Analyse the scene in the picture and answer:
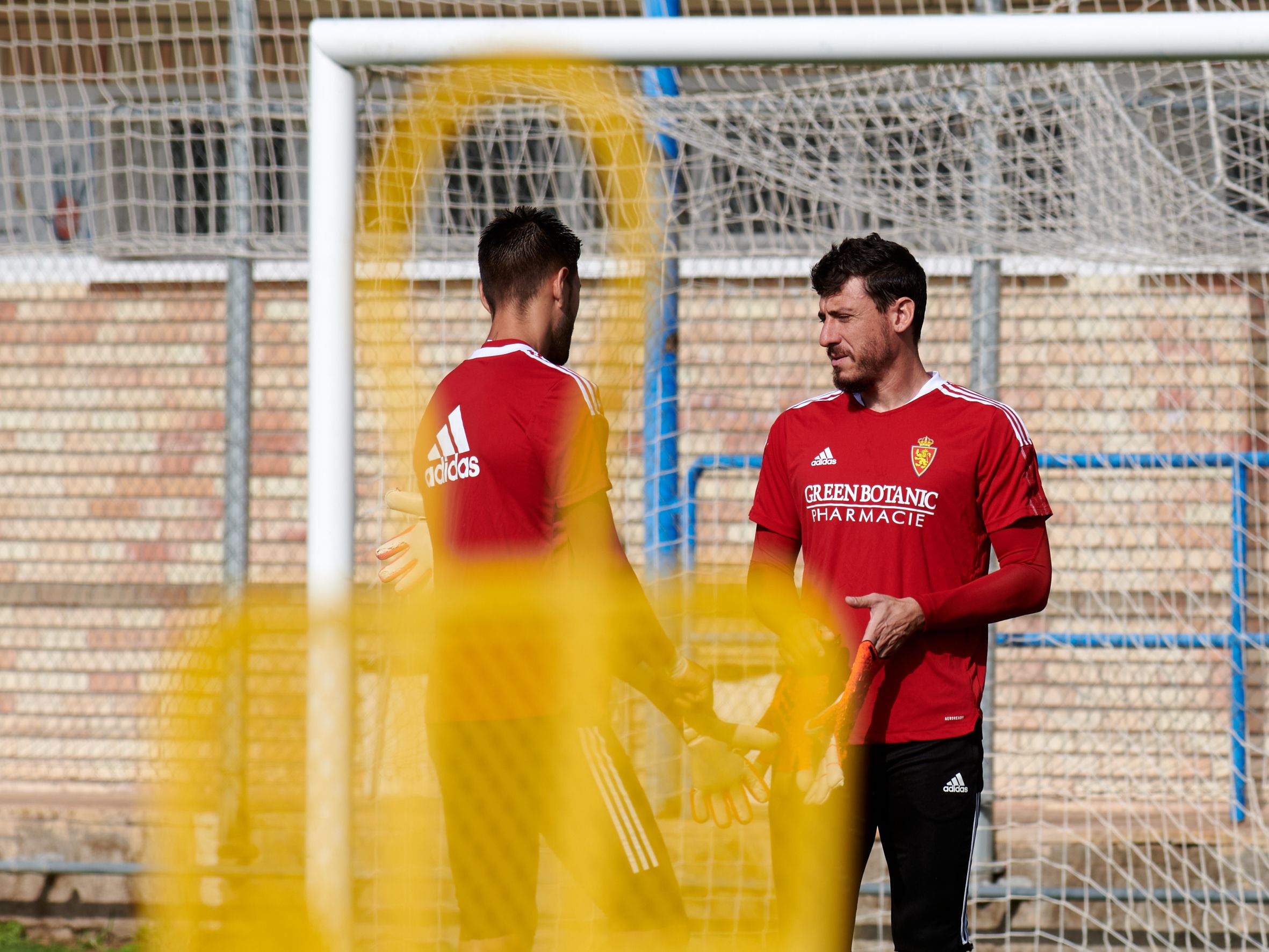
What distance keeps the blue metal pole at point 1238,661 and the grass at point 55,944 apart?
4444mm

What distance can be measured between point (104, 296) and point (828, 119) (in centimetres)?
379

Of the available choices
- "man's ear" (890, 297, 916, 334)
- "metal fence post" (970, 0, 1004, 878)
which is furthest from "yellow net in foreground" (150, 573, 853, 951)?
"metal fence post" (970, 0, 1004, 878)

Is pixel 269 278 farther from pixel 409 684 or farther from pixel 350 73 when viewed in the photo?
pixel 409 684

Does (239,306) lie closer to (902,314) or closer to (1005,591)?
(902,314)

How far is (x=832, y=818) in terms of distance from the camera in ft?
8.73

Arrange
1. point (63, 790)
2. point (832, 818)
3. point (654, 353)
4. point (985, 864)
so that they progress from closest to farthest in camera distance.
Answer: point (832, 818) < point (654, 353) < point (985, 864) < point (63, 790)

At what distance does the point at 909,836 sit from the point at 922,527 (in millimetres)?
679

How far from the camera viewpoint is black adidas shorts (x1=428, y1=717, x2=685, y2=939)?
2.28 m

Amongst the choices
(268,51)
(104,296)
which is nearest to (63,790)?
(104,296)

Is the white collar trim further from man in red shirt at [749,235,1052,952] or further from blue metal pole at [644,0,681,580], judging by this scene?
blue metal pole at [644,0,681,580]

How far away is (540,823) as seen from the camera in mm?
2326

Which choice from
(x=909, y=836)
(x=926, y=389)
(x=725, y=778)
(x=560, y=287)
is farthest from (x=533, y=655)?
(x=926, y=389)

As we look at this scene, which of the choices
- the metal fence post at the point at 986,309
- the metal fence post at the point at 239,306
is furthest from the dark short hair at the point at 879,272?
the metal fence post at the point at 239,306

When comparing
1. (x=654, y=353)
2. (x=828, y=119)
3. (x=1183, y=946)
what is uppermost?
(x=828, y=119)
